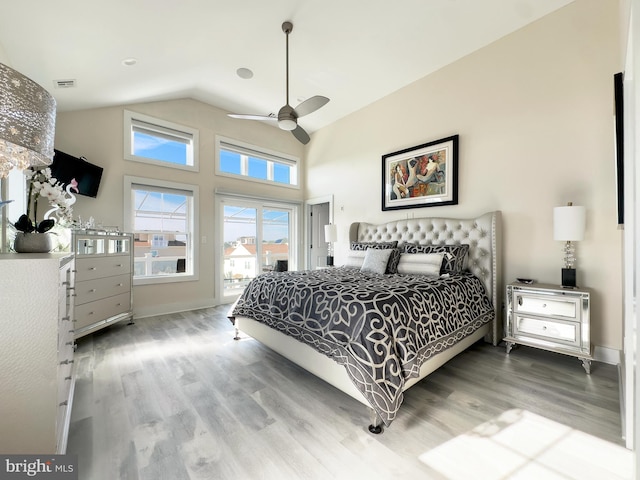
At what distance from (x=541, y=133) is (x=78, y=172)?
18.1ft

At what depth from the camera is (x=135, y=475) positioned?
1297 millimetres

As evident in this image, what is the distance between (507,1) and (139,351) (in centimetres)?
515

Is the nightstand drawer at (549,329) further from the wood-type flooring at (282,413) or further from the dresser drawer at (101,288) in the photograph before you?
the dresser drawer at (101,288)

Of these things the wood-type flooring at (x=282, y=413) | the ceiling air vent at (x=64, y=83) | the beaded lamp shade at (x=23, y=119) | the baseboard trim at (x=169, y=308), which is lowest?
Answer: the wood-type flooring at (x=282, y=413)

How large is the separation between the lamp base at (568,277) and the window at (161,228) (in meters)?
4.91

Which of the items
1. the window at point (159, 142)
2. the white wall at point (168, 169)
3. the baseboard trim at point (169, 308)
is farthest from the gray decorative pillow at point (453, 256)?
the window at point (159, 142)

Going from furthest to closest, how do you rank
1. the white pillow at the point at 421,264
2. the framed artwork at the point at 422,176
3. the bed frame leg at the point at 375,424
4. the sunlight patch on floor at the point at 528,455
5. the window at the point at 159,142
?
the window at the point at 159,142, the framed artwork at the point at 422,176, the white pillow at the point at 421,264, the bed frame leg at the point at 375,424, the sunlight patch on floor at the point at 528,455

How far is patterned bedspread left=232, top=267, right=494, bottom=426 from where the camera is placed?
162 cm

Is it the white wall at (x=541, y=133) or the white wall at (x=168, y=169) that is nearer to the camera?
the white wall at (x=541, y=133)

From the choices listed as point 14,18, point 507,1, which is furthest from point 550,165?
point 14,18

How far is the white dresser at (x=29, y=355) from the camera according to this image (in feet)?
3.36

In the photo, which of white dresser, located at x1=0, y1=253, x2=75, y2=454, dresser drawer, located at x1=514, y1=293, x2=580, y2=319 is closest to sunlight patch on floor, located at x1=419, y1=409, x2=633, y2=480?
dresser drawer, located at x1=514, y1=293, x2=580, y2=319

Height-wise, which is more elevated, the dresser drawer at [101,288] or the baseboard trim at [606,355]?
the dresser drawer at [101,288]

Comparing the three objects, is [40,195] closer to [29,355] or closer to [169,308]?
[29,355]
